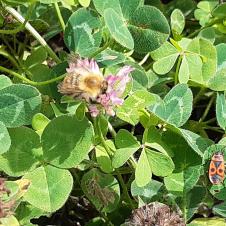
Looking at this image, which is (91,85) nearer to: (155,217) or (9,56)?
(155,217)

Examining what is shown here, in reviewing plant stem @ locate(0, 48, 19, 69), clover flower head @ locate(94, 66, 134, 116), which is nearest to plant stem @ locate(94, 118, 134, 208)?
clover flower head @ locate(94, 66, 134, 116)

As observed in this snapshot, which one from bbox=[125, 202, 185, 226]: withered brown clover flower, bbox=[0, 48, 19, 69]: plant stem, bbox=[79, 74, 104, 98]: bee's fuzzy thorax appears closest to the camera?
bbox=[79, 74, 104, 98]: bee's fuzzy thorax

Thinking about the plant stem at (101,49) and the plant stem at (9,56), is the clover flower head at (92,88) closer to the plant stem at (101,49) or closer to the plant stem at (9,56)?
the plant stem at (101,49)

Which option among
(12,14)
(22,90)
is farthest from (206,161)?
(12,14)

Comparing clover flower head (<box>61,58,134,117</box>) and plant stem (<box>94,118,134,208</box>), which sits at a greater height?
clover flower head (<box>61,58,134,117</box>)

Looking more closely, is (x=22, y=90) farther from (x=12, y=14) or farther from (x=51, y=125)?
(x=12, y=14)

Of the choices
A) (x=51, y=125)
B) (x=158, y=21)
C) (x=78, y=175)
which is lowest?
(x=78, y=175)

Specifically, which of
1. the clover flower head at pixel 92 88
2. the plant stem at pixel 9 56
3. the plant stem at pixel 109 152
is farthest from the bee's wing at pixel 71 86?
the plant stem at pixel 9 56

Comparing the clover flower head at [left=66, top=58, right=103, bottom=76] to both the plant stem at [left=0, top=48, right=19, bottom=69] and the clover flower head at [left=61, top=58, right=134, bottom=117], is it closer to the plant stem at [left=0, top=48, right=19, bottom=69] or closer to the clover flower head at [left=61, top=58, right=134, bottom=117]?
the clover flower head at [left=61, top=58, right=134, bottom=117]
